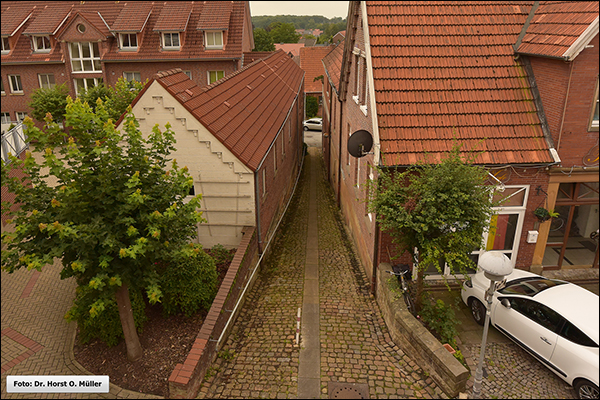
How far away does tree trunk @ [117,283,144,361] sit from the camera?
9070 mm

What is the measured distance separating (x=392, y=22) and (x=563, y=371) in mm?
9817

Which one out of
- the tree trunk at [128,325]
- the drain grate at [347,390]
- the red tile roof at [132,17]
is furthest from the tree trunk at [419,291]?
the red tile roof at [132,17]

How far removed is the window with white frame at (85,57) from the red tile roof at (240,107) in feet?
60.2

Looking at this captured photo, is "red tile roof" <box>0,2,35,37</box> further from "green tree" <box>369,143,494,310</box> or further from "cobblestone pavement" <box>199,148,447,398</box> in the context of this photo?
"green tree" <box>369,143,494,310</box>

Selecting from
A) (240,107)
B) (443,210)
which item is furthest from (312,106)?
(443,210)

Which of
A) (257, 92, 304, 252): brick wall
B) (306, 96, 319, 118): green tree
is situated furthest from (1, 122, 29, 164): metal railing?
(306, 96, 319, 118): green tree

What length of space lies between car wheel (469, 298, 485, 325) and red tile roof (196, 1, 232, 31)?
29336 millimetres

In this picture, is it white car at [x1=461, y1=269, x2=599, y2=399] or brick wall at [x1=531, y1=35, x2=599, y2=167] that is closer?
white car at [x1=461, y1=269, x2=599, y2=399]

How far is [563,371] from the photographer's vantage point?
8.52 metres

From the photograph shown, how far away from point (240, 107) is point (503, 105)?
8.77 metres

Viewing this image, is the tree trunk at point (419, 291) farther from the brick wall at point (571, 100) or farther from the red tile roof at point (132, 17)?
the red tile roof at point (132, 17)

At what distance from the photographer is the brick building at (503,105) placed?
10836 millimetres

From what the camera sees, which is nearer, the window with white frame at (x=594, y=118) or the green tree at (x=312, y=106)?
the window with white frame at (x=594, y=118)

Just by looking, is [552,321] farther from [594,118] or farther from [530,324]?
[594,118]
